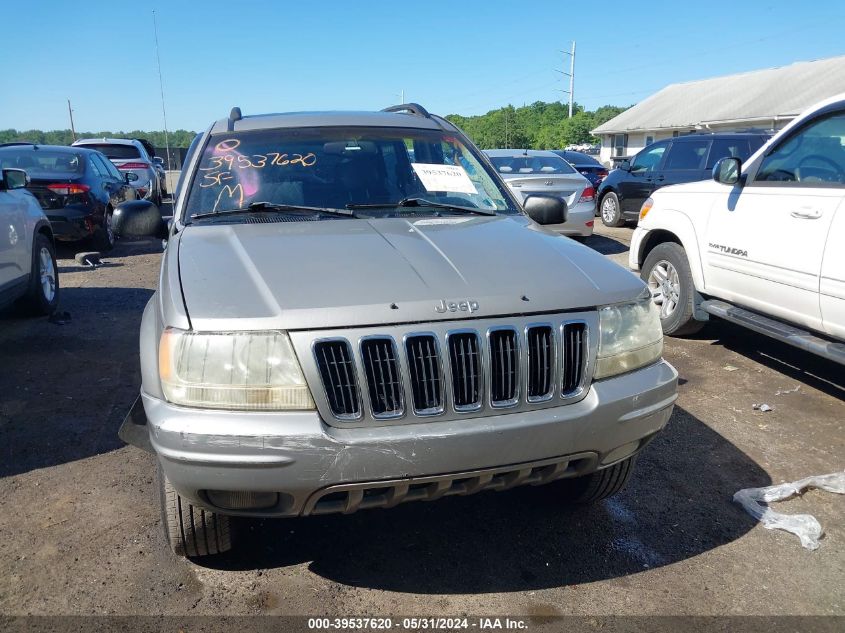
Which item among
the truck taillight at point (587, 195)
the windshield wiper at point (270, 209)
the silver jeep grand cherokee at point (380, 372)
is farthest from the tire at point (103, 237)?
the silver jeep grand cherokee at point (380, 372)

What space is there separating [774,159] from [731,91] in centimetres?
3849

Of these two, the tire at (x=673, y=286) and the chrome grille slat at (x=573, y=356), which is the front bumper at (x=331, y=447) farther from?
the tire at (x=673, y=286)

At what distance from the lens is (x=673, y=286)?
5762mm

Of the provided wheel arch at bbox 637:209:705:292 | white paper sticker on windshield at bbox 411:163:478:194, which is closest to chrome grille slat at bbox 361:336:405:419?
white paper sticker on windshield at bbox 411:163:478:194

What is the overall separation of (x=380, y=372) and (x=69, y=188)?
8673 millimetres

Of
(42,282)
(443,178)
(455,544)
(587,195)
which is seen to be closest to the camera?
(455,544)

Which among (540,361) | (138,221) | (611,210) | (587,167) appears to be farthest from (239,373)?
(587,167)

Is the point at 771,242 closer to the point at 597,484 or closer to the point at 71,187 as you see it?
the point at 597,484

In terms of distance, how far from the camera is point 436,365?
7.20ft

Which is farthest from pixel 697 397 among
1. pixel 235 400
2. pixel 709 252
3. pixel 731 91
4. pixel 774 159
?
pixel 731 91

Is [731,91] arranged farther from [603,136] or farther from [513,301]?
[513,301]

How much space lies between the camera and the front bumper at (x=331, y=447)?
2074mm

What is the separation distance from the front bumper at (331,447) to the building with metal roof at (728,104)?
27663 millimetres

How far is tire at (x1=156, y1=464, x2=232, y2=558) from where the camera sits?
2475 mm
